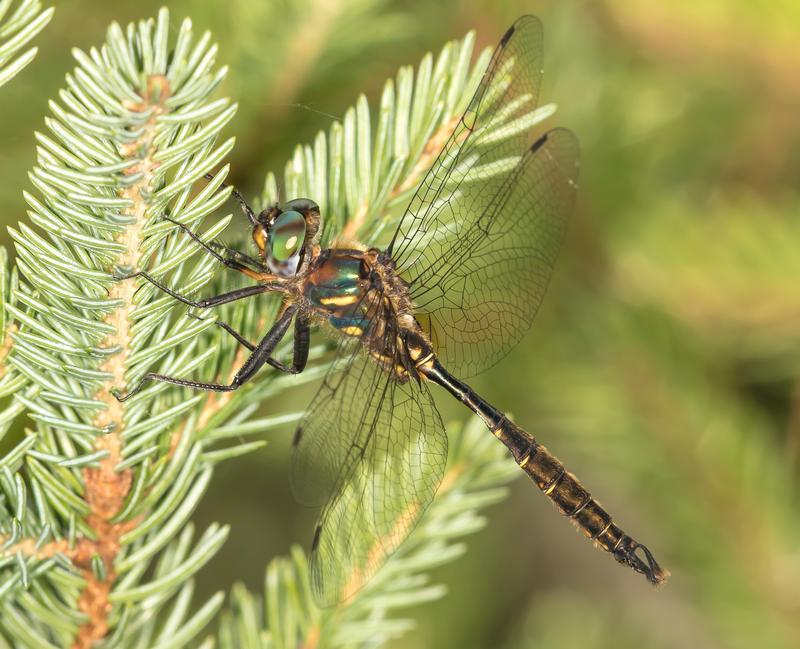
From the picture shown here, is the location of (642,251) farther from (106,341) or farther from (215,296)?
(106,341)

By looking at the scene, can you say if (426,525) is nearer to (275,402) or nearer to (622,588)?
(275,402)

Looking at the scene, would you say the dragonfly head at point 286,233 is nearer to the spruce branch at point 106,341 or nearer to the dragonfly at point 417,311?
the dragonfly at point 417,311

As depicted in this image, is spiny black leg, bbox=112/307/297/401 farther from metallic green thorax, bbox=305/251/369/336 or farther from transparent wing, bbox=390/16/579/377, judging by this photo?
transparent wing, bbox=390/16/579/377

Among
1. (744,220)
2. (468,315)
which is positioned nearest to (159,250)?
(468,315)

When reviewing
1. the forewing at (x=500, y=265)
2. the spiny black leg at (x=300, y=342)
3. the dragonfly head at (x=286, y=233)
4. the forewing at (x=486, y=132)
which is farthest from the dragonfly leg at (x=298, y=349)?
the forewing at (x=500, y=265)

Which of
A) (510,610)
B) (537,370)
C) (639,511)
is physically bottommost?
(639,511)

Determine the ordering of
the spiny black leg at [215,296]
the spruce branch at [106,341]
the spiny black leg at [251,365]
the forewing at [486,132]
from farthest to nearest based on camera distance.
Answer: the forewing at [486,132], the spiny black leg at [251,365], the spiny black leg at [215,296], the spruce branch at [106,341]

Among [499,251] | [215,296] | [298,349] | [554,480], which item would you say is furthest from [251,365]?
[554,480]
